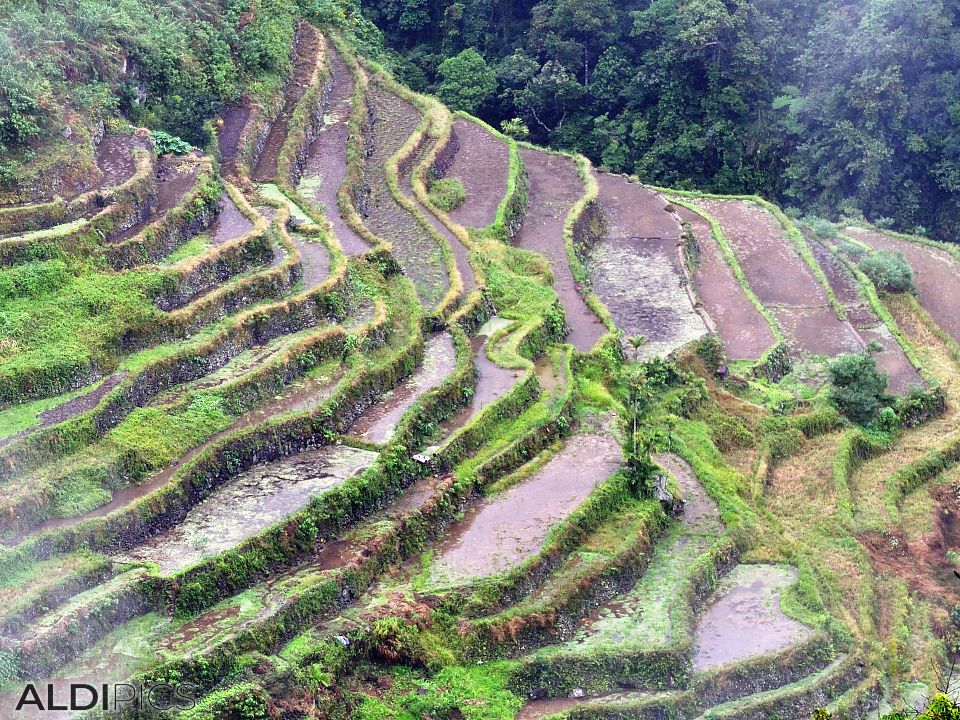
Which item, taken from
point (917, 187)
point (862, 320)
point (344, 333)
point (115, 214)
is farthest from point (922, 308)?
point (115, 214)

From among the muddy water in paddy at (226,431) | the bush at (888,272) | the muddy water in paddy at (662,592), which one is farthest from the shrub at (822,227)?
the muddy water in paddy at (226,431)

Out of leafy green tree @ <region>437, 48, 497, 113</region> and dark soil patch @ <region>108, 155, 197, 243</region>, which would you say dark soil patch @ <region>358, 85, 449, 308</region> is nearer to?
dark soil patch @ <region>108, 155, 197, 243</region>

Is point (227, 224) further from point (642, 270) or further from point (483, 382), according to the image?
point (642, 270)

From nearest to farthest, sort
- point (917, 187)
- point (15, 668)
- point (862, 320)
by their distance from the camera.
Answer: point (15, 668) → point (862, 320) → point (917, 187)

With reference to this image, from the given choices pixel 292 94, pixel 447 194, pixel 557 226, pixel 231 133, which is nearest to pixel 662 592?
pixel 557 226

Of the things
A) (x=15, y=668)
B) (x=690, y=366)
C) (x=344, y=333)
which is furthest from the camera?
(x=690, y=366)

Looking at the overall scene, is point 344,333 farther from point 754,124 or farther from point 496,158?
point 754,124

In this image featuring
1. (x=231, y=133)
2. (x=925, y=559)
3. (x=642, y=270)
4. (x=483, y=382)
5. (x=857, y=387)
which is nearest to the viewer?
(x=925, y=559)
